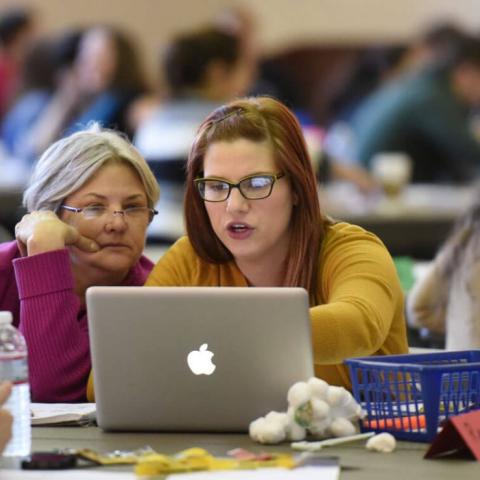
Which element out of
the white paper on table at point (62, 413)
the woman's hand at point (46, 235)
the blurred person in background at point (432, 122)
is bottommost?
the white paper on table at point (62, 413)

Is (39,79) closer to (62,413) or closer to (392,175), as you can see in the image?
(392,175)

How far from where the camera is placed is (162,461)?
168 cm

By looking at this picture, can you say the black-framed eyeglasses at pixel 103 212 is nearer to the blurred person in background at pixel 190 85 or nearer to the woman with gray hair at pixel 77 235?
the woman with gray hair at pixel 77 235

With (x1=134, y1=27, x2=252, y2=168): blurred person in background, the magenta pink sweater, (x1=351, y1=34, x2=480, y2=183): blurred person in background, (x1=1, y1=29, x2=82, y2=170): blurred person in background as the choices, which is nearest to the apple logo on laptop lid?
the magenta pink sweater

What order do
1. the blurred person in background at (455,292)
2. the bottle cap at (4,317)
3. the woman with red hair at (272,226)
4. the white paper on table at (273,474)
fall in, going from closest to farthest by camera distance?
the white paper on table at (273,474) < the bottle cap at (4,317) < the woman with red hair at (272,226) < the blurred person in background at (455,292)

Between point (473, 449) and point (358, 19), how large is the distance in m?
7.36

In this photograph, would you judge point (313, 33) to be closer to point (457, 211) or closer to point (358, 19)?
point (358, 19)

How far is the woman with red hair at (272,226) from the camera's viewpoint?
85.0 inches

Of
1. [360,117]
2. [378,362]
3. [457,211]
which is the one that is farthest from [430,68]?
[378,362]

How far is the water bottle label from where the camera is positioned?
1850mm

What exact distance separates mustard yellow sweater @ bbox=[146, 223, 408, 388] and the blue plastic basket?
0.07 m

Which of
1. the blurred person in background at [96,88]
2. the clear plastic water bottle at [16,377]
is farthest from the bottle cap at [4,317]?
the blurred person in background at [96,88]

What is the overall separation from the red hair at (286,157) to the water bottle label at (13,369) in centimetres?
54

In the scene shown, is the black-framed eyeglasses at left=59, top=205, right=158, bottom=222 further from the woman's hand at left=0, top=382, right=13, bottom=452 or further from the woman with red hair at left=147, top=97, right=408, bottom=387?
the woman's hand at left=0, top=382, right=13, bottom=452
